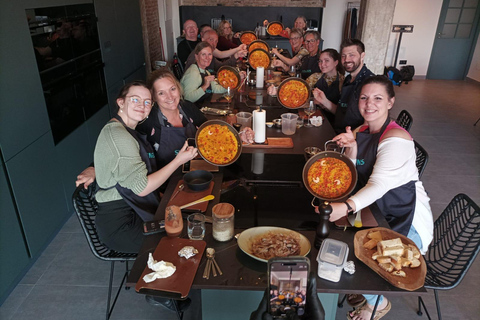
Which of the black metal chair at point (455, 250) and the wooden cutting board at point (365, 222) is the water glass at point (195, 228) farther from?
the black metal chair at point (455, 250)

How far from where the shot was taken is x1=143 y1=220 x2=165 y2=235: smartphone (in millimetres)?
1797

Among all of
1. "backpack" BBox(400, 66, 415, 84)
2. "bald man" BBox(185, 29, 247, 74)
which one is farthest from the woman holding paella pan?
"backpack" BBox(400, 66, 415, 84)

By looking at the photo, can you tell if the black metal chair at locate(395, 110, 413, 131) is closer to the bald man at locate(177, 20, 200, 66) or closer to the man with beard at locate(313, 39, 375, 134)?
the man with beard at locate(313, 39, 375, 134)

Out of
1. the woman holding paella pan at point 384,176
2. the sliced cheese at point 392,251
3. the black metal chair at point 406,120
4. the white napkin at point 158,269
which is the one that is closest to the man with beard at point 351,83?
the black metal chair at point 406,120

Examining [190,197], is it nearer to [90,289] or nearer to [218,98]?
[90,289]

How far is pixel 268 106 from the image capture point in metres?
Result: 3.87

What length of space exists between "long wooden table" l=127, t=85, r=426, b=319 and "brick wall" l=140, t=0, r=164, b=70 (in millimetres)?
5169

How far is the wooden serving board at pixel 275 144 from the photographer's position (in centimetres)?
278

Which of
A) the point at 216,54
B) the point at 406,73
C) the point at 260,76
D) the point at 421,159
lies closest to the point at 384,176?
the point at 421,159

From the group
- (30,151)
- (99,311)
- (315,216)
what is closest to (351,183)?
(315,216)

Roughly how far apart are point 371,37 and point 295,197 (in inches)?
179

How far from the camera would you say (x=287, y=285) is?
121 cm

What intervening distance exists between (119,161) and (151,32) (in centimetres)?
601

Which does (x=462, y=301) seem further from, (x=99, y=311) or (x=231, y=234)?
(x=99, y=311)
